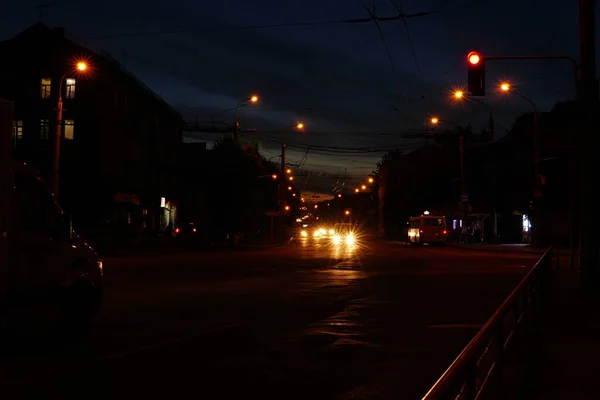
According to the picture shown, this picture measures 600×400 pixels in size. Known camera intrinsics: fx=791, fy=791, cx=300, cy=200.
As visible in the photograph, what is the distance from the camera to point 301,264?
103ft

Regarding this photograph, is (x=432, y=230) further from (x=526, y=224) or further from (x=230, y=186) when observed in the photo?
(x=230, y=186)

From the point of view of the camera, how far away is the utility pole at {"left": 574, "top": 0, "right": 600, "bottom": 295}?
54.6 feet

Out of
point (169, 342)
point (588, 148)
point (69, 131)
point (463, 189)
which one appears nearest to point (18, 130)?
point (69, 131)

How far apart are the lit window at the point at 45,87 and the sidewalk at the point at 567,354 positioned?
39422 mm

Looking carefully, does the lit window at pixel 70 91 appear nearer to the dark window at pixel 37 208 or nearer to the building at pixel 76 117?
the building at pixel 76 117

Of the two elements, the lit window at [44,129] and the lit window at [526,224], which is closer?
the lit window at [44,129]

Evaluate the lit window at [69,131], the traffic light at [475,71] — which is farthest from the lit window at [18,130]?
the traffic light at [475,71]

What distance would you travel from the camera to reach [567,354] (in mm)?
9844

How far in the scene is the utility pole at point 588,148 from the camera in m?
16.7

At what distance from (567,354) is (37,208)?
284 inches

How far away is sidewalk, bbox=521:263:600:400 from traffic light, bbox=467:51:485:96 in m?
5.43

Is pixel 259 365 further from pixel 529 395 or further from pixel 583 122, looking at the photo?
pixel 583 122

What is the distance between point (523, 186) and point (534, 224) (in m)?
17.3

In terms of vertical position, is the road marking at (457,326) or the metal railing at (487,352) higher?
the metal railing at (487,352)
